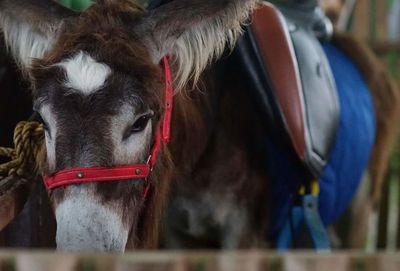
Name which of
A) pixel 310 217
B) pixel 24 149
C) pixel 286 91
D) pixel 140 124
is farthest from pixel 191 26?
pixel 310 217

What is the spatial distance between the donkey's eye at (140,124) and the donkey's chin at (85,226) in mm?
236

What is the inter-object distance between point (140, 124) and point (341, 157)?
132 centimetres

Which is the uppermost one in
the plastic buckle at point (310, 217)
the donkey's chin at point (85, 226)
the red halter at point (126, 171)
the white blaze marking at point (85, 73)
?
the white blaze marking at point (85, 73)

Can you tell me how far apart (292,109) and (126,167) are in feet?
3.27

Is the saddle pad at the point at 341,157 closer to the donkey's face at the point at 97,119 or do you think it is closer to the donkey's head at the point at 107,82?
the donkey's head at the point at 107,82

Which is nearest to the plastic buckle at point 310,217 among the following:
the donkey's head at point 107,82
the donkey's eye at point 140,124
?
the donkey's head at point 107,82

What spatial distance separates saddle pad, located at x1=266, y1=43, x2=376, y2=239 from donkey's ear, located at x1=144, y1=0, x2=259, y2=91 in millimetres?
794

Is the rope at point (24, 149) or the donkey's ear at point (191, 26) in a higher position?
the donkey's ear at point (191, 26)

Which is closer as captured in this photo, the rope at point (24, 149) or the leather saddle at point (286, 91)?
the rope at point (24, 149)

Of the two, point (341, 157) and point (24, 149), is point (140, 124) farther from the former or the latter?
point (341, 157)

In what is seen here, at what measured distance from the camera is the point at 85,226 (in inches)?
77.9

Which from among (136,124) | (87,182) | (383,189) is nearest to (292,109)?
(136,124)

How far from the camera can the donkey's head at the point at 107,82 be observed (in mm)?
2043

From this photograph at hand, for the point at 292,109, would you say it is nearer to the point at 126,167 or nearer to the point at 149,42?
the point at 149,42
